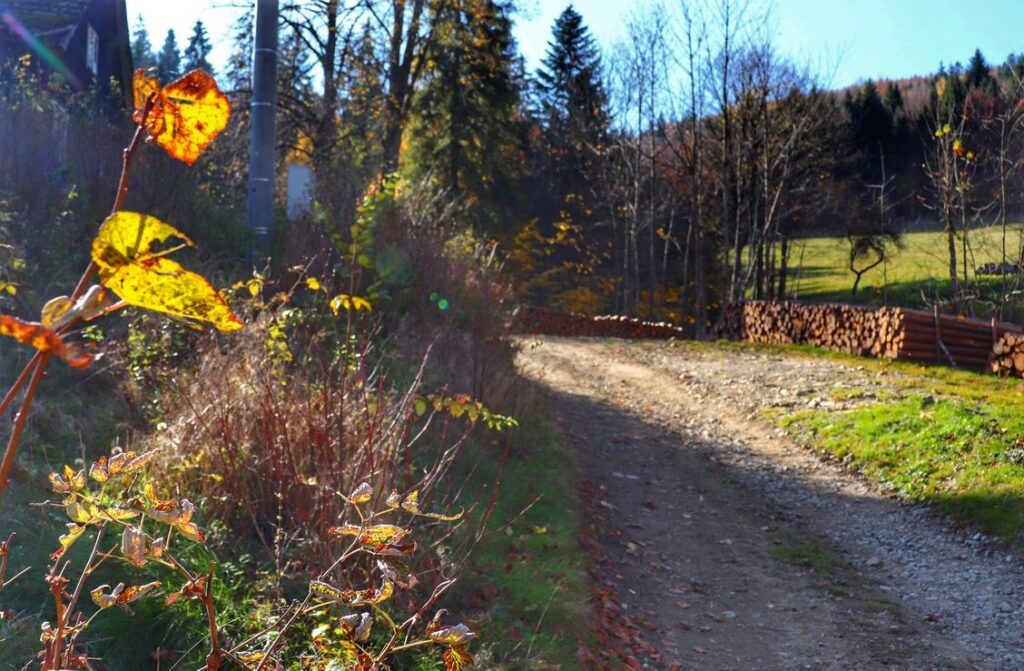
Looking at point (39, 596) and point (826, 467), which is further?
point (826, 467)

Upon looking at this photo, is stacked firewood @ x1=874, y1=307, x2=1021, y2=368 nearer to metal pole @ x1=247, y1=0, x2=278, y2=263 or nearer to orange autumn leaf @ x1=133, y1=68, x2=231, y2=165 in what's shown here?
metal pole @ x1=247, y1=0, x2=278, y2=263

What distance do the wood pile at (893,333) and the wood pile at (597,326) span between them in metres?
4.32

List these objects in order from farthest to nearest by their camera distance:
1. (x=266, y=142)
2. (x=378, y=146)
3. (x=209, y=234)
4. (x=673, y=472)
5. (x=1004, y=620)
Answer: (x=378, y=146) → (x=673, y=472) → (x=209, y=234) → (x=266, y=142) → (x=1004, y=620)

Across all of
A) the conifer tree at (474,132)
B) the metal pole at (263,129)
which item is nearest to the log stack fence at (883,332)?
the metal pole at (263,129)

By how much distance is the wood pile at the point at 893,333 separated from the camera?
14680 millimetres

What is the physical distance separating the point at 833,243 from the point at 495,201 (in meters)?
23.3

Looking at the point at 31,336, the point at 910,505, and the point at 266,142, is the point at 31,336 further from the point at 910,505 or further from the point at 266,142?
the point at 910,505

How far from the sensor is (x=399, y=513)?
5.18m

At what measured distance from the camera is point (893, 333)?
52.1 ft

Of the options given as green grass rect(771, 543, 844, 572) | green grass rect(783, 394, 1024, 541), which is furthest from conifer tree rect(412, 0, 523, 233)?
green grass rect(771, 543, 844, 572)

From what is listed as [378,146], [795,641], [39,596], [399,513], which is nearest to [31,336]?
[39,596]

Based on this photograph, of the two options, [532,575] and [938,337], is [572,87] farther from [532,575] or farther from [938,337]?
[532,575]

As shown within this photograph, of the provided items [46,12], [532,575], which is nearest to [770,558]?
[532,575]

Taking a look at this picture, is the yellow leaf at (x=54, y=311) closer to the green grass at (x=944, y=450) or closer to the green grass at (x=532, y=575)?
the green grass at (x=532, y=575)
